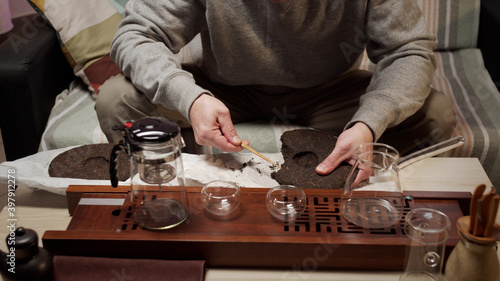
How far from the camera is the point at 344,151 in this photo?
133cm

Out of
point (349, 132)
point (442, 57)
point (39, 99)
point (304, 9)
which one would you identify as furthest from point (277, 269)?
point (442, 57)

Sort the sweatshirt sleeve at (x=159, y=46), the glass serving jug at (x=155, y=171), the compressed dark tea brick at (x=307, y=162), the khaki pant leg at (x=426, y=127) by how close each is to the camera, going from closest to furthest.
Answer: the glass serving jug at (x=155, y=171) → the compressed dark tea brick at (x=307, y=162) → the sweatshirt sleeve at (x=159, y=46) → the khaki pant leg at (x=426, y=127)

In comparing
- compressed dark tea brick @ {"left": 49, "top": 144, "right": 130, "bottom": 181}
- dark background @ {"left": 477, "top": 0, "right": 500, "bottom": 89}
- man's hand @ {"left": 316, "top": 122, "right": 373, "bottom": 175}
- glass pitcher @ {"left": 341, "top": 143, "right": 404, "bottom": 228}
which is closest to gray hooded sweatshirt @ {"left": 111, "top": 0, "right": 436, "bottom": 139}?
man's hand @ {"left": 316, "top": 122, "right": 373, "bottom": 175}

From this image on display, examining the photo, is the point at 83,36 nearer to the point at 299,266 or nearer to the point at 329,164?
the point at 329,164

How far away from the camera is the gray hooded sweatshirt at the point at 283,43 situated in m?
1.50

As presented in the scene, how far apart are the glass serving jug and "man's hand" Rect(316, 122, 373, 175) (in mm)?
422

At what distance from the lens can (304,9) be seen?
1.59m

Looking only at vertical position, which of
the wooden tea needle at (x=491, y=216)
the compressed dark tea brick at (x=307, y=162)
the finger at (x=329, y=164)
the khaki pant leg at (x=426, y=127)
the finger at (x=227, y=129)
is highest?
the wooden tea needle at (x=491, y=216)

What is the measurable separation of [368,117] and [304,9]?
0.45 meters

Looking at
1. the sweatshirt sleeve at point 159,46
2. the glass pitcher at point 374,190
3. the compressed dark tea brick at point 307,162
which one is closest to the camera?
the glass pitcher at point 374,190

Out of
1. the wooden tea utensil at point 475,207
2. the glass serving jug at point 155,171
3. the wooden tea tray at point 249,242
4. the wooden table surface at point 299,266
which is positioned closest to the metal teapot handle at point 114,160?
the glass serving jug at point 155,171

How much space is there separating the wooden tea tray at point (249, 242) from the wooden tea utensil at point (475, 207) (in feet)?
0.48

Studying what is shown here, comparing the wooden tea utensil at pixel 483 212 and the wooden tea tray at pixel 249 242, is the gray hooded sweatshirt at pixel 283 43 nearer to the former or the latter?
the wooden tea tray at pixel 249 242

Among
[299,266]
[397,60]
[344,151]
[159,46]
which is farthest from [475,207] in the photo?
[159,46]
